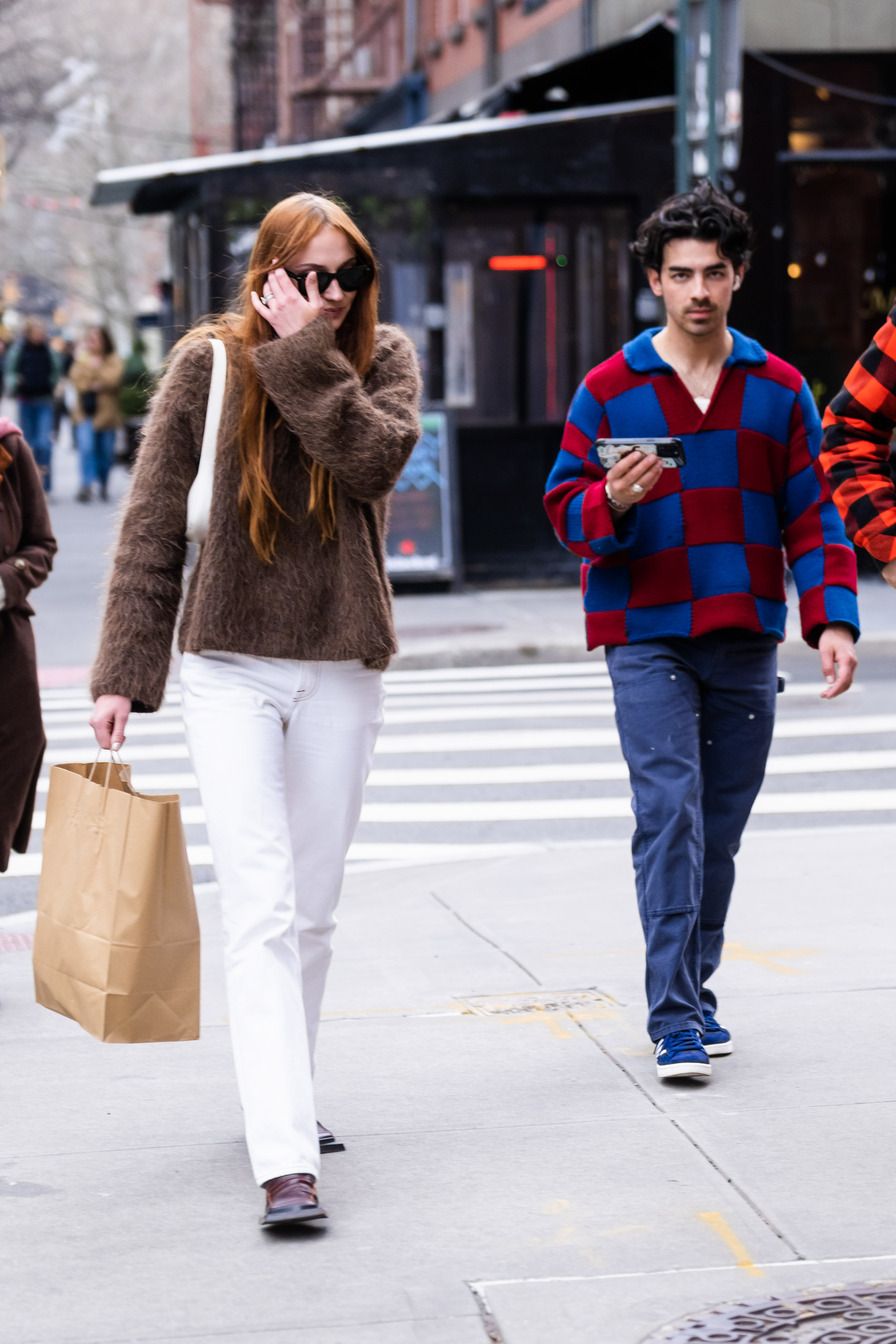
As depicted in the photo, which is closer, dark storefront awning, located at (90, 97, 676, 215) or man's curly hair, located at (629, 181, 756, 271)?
man's curly hair, located at (629, 181, 756, 271)

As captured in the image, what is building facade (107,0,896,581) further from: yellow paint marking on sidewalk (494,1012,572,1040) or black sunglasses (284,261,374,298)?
black sunglasses (284,261,374,298)

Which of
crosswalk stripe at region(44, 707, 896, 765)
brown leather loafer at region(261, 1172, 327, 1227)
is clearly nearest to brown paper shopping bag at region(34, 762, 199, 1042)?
brown leather loafer at region(261, 1172, 327, 1227)

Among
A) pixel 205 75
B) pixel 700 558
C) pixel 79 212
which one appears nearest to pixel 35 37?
pixel 205 75

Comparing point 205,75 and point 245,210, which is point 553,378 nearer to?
point 245,210

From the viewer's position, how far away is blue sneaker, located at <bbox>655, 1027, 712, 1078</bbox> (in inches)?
175

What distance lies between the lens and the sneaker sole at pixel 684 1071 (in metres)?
4.43

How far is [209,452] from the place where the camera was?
3.85 m

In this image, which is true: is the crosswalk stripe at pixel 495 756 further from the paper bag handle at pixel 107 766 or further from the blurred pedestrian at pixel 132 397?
the blurred pedestrian at pixel 132 397

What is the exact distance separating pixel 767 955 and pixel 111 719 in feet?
8.38

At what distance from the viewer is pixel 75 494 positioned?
29.3m

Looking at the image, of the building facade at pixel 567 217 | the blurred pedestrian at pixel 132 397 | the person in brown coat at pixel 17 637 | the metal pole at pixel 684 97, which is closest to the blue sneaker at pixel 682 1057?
the person in brown coat at pixel 17 637

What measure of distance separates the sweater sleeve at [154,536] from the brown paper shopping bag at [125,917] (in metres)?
0.21

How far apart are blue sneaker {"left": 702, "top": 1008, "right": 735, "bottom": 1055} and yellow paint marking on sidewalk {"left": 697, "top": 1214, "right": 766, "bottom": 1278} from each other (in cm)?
104

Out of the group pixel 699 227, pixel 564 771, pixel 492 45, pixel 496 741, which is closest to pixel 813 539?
pixel 699 227
